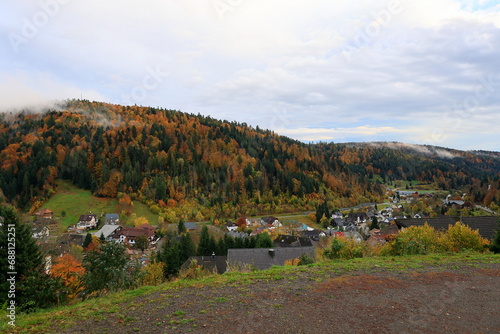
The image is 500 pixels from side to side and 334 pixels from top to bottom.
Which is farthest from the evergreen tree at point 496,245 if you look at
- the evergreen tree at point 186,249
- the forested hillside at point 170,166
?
the forested hillside at point 170,166

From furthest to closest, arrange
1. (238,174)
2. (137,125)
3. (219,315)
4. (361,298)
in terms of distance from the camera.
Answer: (137,125)
(238,174)
(361,298)
(219,315)

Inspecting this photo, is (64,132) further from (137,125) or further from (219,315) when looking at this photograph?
(219,315)

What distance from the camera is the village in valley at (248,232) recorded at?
27.4 meters

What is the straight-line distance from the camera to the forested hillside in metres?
82.3

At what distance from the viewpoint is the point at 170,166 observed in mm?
95312

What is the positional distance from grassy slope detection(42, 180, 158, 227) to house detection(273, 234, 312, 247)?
35274mm

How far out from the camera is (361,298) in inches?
342

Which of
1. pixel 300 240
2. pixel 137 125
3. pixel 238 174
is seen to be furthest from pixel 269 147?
pixel 300 240

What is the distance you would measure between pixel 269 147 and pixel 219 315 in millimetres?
117102

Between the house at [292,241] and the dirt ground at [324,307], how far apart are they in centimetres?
3536

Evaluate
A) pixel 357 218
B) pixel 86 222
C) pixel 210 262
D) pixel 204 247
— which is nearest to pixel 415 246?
pixel 210 262

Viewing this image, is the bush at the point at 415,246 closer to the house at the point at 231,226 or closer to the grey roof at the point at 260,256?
the grey roof at the point at 260,256

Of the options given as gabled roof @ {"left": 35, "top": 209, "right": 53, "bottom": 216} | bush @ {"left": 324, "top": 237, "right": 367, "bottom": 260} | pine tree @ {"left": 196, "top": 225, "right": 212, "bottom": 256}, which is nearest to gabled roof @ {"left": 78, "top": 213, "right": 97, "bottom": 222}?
gabled roof @ {"left": 35, "top": 209, "right": 53, "bottom": 216}

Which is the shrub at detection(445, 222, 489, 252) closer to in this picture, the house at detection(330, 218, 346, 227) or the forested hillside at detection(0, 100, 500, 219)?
the house at detection(330, 218, 346, 227)
